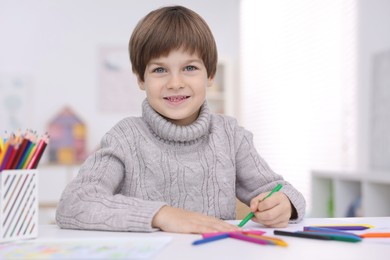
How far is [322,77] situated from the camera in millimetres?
3361

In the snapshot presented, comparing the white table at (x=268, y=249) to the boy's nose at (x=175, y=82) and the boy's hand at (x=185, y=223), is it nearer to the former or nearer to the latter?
the boy's hand at (x=185, y=223)

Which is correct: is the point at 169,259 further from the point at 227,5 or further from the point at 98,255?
the point at 227,5

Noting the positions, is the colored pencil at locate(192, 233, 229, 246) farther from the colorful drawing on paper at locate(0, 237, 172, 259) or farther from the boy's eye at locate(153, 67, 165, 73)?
the boy's eye at locate(153, 67, 165, 73)

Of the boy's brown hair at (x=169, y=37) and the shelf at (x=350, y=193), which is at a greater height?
the boy's brown hair at (x=169, y=37)

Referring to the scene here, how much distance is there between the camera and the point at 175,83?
3.69ft

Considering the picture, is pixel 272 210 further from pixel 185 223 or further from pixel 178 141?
pixel 178 141

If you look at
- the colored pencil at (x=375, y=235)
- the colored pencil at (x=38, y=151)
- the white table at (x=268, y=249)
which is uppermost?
the colored pencil at (x=38, y=151)

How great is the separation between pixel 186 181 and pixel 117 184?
0.16m

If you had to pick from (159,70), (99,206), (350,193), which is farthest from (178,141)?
(350,193)

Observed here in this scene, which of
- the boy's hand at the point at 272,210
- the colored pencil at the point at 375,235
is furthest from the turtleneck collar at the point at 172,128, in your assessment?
the colored pencil at the point at 375,235

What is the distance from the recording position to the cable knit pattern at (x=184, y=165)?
1.08 meters

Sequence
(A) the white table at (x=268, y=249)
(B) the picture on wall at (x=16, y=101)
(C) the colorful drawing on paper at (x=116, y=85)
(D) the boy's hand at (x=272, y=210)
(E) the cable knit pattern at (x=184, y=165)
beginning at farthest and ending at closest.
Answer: (C) the colorful drawing on paper at (x=116, y=85) → (B) the picture on wall at (x=16, y=101) → (E) the cable knit pattern at (x=184, y=165) → (D) the boy's hand at (x=272, y=210) → (A) the white table at (x=268, y=249)

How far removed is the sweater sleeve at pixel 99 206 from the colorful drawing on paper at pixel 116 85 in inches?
158

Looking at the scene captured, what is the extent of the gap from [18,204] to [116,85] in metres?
4.31
